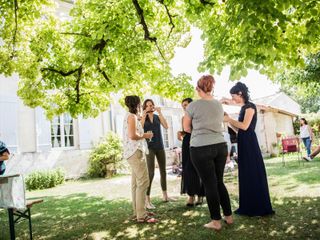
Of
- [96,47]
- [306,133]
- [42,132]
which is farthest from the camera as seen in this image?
[306,133]

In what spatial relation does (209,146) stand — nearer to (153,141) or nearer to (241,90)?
(241,90)

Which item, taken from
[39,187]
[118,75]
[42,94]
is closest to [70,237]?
[118,75]

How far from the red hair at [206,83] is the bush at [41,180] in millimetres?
9404

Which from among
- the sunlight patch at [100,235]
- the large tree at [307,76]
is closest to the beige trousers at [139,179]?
the sunlight patch at [100,235]

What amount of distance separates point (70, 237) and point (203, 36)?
4200 mm

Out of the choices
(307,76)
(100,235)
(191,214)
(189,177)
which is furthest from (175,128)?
(100,235)

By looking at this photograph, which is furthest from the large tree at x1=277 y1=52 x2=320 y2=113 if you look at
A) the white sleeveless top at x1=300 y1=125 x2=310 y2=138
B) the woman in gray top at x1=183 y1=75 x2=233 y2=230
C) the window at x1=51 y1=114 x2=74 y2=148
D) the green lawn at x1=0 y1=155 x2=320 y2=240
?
the window at x1=51 y1=114 x2=74 y2=148

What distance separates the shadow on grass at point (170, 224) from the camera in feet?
12.2

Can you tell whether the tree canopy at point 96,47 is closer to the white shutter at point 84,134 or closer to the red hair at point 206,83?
the red hair at point 206,83

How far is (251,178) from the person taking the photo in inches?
173

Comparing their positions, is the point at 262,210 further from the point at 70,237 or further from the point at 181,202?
the point at 70,237

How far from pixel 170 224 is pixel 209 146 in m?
1.41

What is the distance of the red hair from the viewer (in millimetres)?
4055

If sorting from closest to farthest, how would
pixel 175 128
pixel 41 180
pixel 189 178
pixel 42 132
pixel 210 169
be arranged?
pixel 210 169 < pixel 189 178 < pixel 41 180 < pixel 42 132 < pixel 175 128
